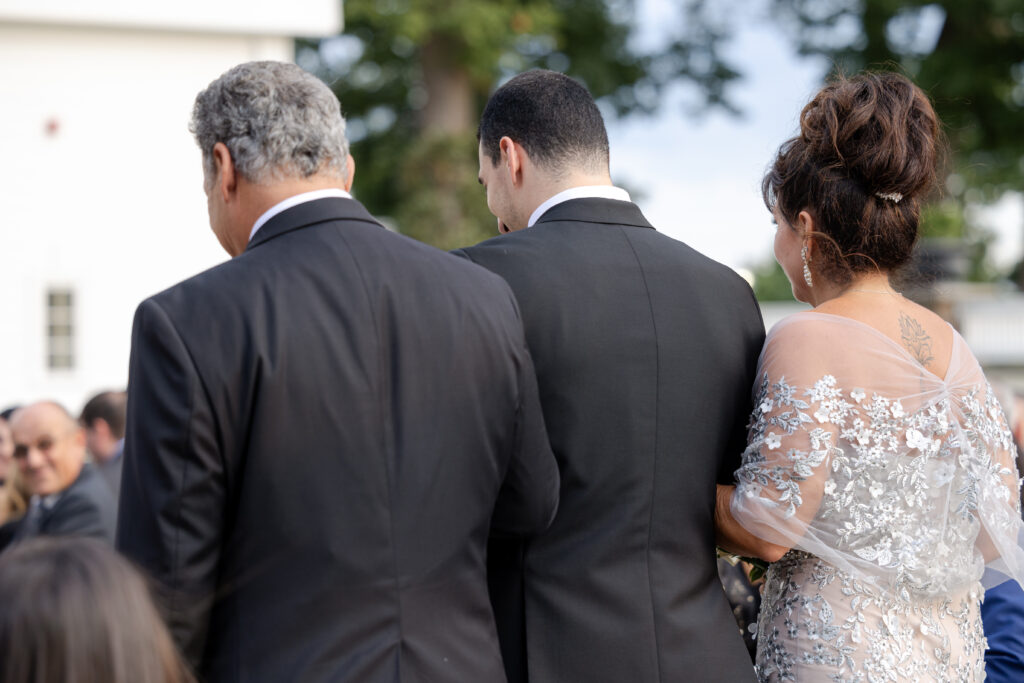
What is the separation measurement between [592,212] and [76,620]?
1492 mm

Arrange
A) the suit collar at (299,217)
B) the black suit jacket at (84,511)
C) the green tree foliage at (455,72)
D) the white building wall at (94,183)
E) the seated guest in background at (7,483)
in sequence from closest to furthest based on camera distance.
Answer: the suit collar at (299,217) → the black suit jacket at (84,511) → the seated guest in background at (7,483) → the white building wall at (94,183) → the green tree foliage at (455,72)

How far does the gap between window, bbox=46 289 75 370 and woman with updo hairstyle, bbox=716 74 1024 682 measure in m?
13.2

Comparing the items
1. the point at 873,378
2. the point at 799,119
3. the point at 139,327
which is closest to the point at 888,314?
the point at 873,378

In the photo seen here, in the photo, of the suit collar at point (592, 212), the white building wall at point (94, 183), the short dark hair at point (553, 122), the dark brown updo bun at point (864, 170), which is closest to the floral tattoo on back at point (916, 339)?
the dark brown updo bun at point (864, 170)

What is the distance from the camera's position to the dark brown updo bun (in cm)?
260

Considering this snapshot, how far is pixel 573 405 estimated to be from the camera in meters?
2.41

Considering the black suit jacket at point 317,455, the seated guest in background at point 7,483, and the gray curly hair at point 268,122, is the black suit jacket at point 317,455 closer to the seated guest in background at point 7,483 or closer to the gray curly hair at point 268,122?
the gray curly hair at point 268,122

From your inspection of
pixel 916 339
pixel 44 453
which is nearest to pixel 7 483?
pixel 44 453

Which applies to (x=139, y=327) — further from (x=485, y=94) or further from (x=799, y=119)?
(x=485, y=94)

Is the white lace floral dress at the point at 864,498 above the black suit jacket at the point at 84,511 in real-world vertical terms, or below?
above

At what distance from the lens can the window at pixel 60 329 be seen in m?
14.2

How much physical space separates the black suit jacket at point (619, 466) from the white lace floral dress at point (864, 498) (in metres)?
0.15

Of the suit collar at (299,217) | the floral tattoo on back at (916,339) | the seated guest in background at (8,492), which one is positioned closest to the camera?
the suit collar at (299,217)

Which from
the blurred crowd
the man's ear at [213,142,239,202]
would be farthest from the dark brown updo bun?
the man's ear at [213,142,239,202]
